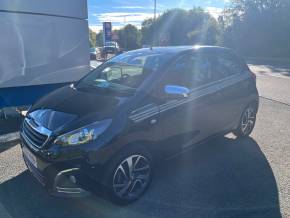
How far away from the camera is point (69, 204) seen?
3436 millimetres

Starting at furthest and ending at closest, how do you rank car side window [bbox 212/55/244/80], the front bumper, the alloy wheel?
car side window [bbox 212/55/244/80] < the alloy wheel < the front bumper

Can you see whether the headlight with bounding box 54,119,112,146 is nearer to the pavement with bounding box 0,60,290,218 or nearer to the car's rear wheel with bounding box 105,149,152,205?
the car's rear wheel with bounding box 105,149,152,205

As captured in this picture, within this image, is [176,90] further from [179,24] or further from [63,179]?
[179,24]

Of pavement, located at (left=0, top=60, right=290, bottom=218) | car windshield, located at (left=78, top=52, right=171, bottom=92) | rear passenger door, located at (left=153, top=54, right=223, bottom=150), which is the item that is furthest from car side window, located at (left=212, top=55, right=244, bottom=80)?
pavement, located at (left=0, top=60, right=290, bottom=218)

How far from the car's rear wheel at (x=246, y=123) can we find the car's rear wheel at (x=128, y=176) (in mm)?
2341

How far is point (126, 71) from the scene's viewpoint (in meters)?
4.29

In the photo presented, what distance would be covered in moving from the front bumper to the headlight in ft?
0.72

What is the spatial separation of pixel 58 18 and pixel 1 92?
178 centimetres

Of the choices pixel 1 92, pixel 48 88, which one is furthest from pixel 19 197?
pixel 48 88

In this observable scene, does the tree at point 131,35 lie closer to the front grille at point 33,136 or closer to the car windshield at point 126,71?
the car windshield at point 126,71

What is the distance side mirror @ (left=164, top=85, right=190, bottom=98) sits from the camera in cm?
355

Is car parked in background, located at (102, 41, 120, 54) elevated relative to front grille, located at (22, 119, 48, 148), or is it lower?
lower

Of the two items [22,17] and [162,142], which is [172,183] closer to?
[162,142]

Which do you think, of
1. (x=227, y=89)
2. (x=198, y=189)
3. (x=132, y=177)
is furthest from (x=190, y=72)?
(x=132, y=177)
